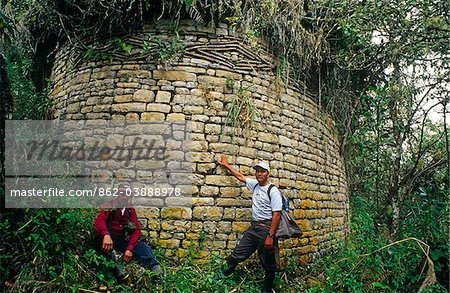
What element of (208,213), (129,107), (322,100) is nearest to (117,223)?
(208,213)

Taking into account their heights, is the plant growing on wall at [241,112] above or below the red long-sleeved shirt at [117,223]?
above

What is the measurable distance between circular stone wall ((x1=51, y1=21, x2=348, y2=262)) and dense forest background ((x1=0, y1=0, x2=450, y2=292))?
0.28m

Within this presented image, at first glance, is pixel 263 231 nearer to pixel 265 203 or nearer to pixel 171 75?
pixel 265 203

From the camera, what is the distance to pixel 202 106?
204 inches

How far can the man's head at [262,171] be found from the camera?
4.62 m

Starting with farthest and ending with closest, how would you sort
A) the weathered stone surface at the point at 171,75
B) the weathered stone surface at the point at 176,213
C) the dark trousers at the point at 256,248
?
the weathered stone surface at the point at 171,75
the weathered stone surface at the point at 176,213
the dark trousers at the point at 256,248

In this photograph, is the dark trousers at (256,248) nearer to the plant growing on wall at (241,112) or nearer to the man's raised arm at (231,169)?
the man's raised arm at (231,169)

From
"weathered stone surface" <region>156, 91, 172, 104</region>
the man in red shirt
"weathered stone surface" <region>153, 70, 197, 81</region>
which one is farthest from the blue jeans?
"weathered stone surface" <region>153, 70, 197, 81</region>

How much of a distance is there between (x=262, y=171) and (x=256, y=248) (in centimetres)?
95

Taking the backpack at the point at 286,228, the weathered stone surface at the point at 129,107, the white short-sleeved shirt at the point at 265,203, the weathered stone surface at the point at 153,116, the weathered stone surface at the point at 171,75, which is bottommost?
the backpack at the point at 286,228

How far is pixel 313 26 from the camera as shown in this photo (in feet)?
20.5

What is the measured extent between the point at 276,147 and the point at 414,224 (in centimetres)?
214

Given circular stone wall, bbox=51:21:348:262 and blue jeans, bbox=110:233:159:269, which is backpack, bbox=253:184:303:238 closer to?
circular stone wall, bbox=51:21:348:262

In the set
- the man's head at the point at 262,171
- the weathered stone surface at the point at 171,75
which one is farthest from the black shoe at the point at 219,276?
the weathered stone surface at the point at 171,75
